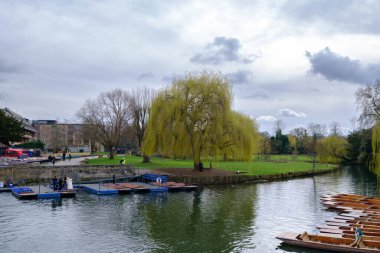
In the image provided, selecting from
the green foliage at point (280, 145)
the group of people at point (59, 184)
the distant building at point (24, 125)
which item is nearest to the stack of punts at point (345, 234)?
the group of people at point (59, 184)

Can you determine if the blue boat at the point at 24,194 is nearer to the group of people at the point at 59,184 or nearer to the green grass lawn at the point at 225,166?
the group of people at the point at 59,184

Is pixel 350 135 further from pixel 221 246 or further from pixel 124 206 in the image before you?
pixel 221 246

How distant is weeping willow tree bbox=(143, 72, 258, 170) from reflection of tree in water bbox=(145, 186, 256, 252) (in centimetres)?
892

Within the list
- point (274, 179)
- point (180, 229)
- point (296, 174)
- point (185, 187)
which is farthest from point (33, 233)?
point (296, 174)

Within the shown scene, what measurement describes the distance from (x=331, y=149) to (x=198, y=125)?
46.2 meters

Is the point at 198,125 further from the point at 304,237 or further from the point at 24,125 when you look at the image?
the point at 24,125

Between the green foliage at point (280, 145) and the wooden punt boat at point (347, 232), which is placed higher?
the green foliage at point (280, 145)

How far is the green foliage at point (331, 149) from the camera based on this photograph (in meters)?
83.4

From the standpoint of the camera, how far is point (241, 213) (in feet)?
95.9

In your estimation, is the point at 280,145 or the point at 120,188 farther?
the point at 280,145

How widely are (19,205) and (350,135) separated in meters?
A: 67.4

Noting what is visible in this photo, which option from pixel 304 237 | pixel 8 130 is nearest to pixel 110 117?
pixel 8 130

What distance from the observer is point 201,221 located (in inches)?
1030

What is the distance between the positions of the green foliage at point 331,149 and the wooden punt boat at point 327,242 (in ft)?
217
